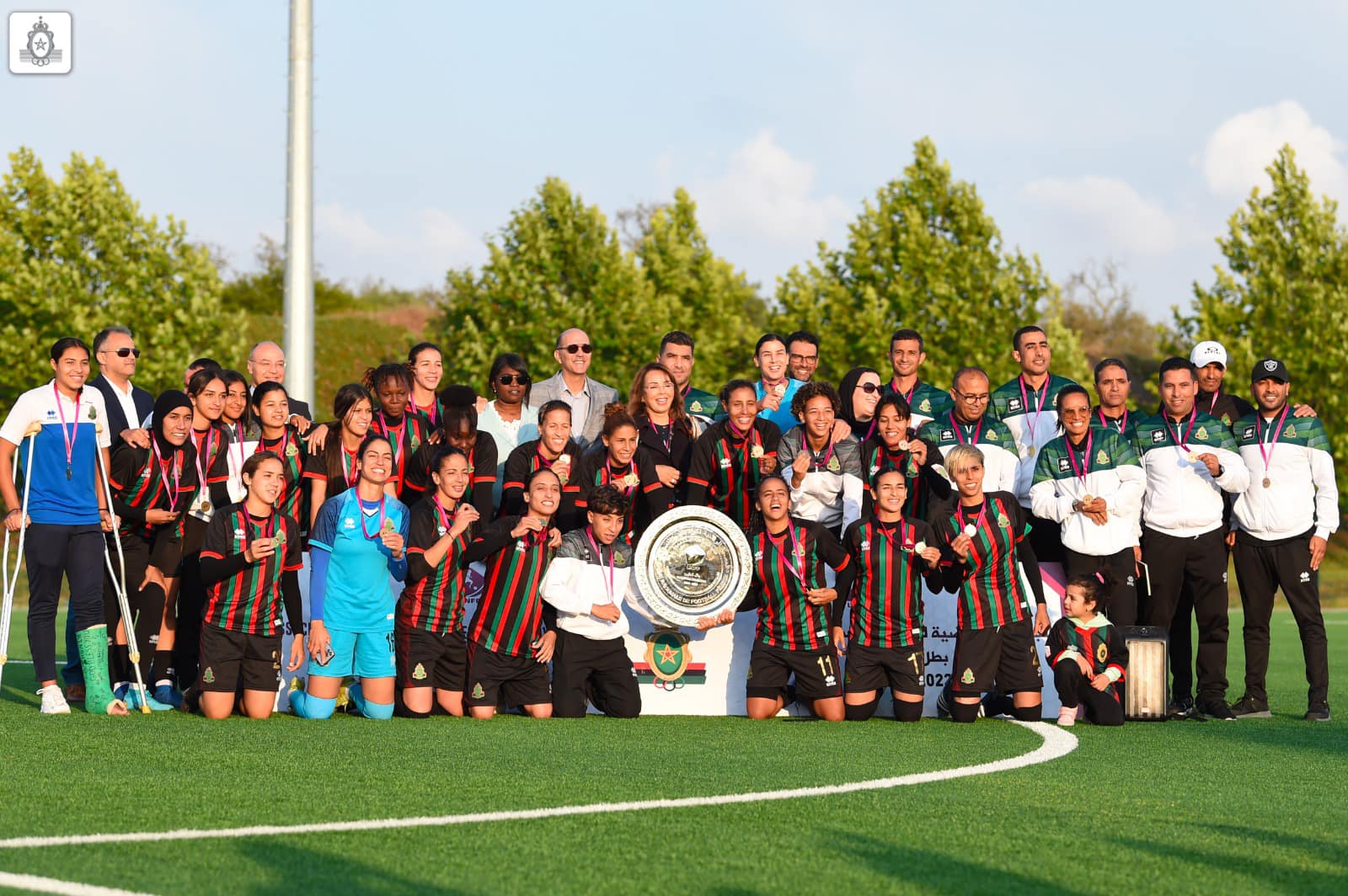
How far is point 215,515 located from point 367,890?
195 inches

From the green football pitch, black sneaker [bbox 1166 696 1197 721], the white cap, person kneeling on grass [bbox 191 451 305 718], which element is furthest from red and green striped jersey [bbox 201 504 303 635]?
the white cap

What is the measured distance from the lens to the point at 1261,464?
9.53 m

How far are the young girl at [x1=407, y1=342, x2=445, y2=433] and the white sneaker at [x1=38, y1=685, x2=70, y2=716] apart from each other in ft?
8.72

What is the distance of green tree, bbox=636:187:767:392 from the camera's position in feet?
103

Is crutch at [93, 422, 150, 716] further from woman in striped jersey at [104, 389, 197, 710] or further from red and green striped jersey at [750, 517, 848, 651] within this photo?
red and green striped jersey at [750, 517, 848, 651]

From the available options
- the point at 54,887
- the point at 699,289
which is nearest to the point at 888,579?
the point at 54,887

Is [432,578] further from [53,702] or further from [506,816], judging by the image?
[506,816]

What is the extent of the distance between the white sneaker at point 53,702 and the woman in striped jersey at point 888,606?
457 centimetres

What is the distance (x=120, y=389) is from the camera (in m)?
9.59

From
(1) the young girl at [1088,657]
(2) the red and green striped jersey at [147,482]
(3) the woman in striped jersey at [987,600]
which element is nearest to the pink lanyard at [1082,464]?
(3) the woman in striped jersey at [987,600]

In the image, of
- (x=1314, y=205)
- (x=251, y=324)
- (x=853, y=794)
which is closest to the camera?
(x=853, y=794)

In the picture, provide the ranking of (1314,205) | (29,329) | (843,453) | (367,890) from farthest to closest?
(1314,205)
(29,329)
(843,453)
(367,890)

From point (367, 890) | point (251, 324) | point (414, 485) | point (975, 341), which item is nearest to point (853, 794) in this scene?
point (367, 890)

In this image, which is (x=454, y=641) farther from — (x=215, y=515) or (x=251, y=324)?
(x=251, y=324)
